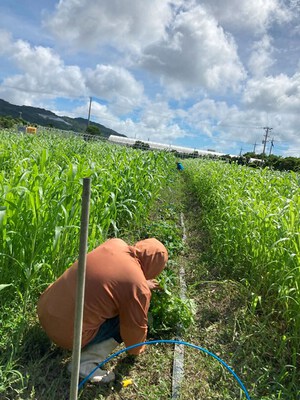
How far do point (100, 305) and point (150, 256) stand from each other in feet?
1.49

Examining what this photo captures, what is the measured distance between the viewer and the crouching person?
1.90 meters

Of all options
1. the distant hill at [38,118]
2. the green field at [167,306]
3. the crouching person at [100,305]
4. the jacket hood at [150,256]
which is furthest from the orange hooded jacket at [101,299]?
the distant hill at [38,118]

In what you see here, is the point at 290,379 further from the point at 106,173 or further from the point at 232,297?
the point at 106,173

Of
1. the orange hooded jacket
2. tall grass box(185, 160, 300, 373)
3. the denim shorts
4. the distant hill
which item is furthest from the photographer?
the distant hill

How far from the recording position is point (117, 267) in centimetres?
195

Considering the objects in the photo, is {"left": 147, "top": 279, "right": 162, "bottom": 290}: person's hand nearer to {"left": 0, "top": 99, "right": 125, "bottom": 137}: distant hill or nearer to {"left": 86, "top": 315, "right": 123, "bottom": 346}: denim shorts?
{"left": 86, "top": 315, "right": 123, "bottom": 346}: denim shorts

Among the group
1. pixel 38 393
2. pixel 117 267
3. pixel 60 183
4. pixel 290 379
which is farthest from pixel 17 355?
pixel 290 379

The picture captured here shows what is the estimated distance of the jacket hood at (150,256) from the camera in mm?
2168

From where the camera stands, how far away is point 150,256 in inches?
85.7

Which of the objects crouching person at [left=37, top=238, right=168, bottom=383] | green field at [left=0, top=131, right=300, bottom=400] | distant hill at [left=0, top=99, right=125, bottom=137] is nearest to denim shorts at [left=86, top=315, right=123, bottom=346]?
crouching person at [left=37, top=238, right=168, bottom=383]

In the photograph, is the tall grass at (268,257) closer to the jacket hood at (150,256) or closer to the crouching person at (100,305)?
the jacket hood at (150,256)

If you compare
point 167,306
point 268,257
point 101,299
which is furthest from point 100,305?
point 268,257

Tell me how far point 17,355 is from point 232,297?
1.89 metres

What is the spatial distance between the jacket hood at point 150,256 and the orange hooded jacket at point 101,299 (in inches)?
4.9
